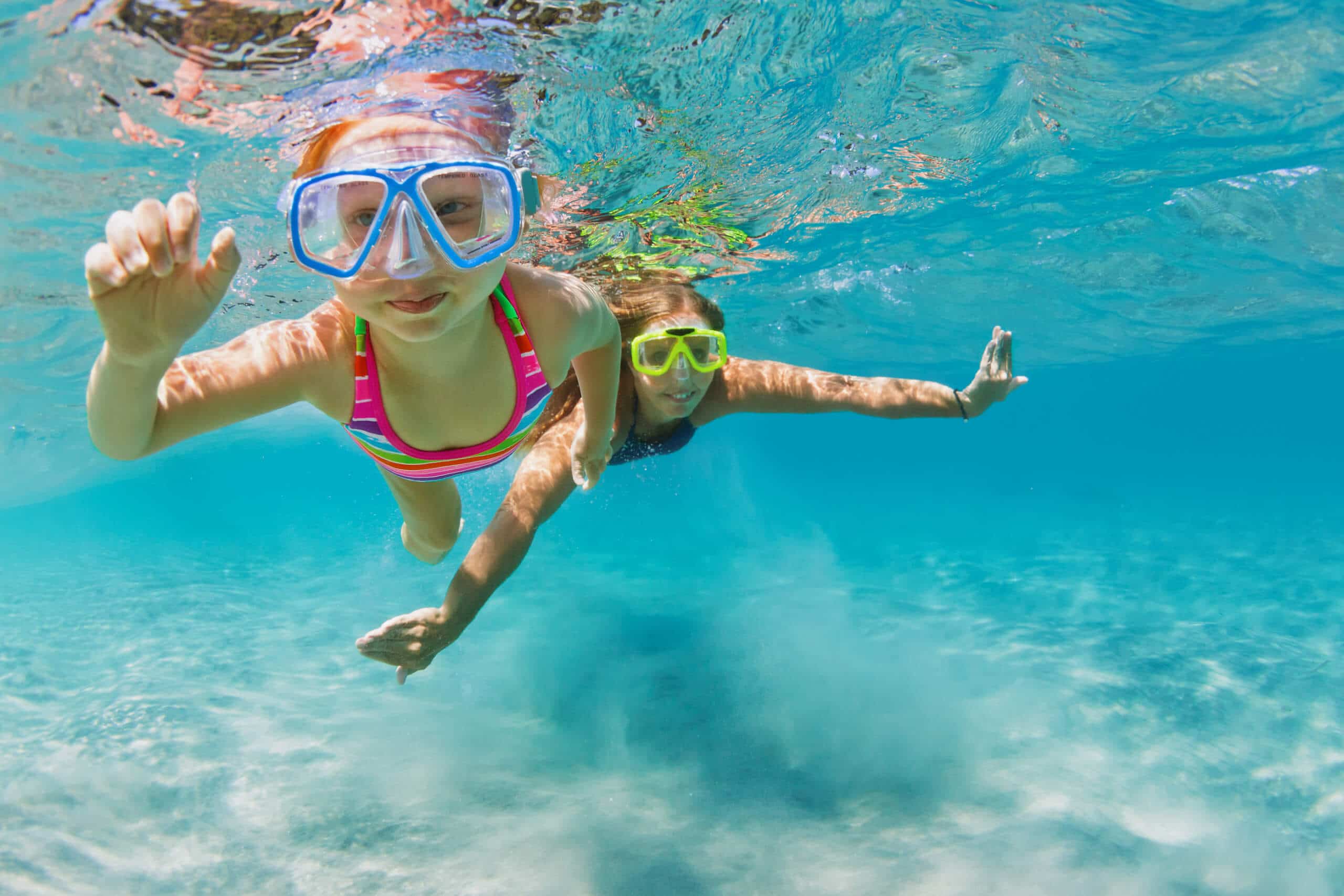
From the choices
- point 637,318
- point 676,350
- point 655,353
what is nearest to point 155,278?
point 676,350

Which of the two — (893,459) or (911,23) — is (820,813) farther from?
(893,459)

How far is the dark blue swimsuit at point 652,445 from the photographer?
8242 millimetres

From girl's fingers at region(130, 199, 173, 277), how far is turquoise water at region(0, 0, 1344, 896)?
4.45 meters

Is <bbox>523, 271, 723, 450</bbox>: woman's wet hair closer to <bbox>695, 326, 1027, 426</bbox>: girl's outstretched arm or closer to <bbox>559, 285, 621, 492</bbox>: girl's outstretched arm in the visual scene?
<bbox>695, 326, 1027, 426</bbox>: girl's outstretched arm

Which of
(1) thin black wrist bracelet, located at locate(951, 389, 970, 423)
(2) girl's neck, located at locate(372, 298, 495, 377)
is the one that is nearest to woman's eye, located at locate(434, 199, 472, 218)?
(2) girl's neck, located at locate(372, 298, 495, 377)

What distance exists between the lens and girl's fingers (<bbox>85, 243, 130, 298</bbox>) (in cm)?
196

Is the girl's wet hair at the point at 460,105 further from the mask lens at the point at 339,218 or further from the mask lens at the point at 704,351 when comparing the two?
the mask lens at the point at 339,218

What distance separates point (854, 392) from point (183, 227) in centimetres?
632

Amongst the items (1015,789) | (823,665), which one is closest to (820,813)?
(1015,789)

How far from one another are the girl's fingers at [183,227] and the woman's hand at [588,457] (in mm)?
3438

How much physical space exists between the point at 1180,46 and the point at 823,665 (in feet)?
29.9

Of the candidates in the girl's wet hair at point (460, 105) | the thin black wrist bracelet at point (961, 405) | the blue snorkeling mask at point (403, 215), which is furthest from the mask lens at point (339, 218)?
the thin black wrist bracelet at point (961, 405)

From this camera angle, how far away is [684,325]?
23.5ft

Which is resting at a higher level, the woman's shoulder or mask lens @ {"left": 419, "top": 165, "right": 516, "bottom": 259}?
mask lens @ {"left": 419, "top": 165, "right": 516, "bottom": 259}
